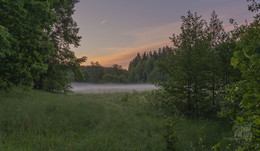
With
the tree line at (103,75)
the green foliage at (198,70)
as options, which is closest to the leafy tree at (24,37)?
the green foliage at (198,70)

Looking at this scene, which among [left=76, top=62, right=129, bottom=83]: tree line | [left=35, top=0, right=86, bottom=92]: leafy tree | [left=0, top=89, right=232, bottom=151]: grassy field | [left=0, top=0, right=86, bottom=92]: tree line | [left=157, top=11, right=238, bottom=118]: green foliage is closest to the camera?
[left=0, top=89, right=232, bottom=151]: grassy field

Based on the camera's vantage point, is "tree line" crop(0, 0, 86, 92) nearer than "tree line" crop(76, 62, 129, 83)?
Yes

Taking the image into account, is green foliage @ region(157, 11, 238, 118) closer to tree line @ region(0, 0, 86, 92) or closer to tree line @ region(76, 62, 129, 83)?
tree line @ region(0, 0, 86, 92)

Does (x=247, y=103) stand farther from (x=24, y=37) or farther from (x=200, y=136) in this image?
(x=24, y=37)

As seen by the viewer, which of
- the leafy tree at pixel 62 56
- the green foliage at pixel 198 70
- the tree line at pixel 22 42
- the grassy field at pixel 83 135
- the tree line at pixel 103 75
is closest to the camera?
the grassy field at pixel 83 135

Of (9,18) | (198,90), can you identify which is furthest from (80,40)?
(198,90)

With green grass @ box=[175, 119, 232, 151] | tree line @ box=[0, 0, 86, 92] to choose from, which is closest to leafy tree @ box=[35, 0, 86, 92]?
tree line @ box=[0, 0, 86, 92]

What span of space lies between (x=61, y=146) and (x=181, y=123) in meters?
5.58

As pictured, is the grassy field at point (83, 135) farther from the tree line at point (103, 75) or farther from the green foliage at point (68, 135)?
the tree line at point (103, 75)

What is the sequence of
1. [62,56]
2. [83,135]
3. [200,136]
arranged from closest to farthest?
[200,136]
[83,135]
[62,56]

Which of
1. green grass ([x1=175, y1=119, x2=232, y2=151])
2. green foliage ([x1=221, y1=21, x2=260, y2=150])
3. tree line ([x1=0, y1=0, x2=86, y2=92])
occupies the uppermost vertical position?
tree line ([x1=0, y1=0, x2=86, y2=92])

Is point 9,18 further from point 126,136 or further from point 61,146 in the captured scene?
point 126,136

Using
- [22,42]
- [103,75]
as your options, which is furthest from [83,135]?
[103,75]

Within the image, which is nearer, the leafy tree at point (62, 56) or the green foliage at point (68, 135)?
the green foliage at point (68, 135)
